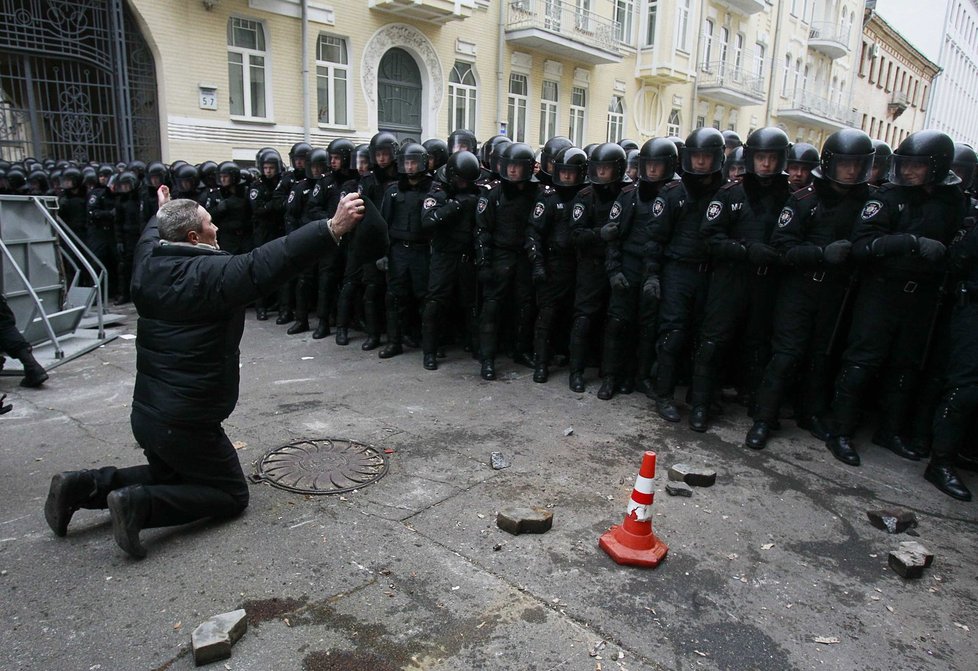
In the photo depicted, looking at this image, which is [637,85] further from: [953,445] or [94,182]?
[953,445]

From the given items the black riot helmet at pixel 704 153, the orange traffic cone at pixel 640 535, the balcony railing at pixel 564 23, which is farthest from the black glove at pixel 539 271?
the balcony railing at pixel 564 23

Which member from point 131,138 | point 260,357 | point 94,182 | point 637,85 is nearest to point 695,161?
point 260,357

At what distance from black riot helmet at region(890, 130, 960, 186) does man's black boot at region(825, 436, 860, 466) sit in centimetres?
187

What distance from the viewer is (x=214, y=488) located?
3.50m

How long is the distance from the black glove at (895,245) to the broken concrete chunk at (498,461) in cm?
286

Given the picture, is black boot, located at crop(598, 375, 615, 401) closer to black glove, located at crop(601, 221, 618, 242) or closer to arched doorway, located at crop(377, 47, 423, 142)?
black glove, located at crop(601, 221, 618, 242)

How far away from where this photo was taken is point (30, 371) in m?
5.73

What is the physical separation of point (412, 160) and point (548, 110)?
16612 millimetres

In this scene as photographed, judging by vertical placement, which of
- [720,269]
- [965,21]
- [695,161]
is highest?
[965,21]

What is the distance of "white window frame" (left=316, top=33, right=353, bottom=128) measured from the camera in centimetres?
1602

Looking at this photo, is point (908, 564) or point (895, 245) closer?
point (908, 564)

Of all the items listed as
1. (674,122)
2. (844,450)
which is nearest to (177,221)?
(844,450)

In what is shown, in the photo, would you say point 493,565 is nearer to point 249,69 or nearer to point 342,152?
point 342,152

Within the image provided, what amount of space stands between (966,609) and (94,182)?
1106 centimetres
